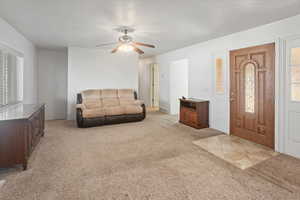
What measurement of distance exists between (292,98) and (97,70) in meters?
5.34

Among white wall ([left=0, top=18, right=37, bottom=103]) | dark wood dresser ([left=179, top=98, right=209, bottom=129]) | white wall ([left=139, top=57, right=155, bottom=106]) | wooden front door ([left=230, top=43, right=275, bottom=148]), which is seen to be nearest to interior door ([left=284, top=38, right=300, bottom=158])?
wooden front door ([left=230, top=43, right=275, bottom=148])

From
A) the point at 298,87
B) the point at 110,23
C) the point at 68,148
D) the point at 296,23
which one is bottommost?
the point at 68,148

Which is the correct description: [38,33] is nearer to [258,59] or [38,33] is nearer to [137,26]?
[137,26]

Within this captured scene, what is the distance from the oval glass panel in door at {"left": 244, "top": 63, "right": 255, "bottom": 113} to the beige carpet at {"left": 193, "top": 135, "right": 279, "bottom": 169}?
745 millimetres

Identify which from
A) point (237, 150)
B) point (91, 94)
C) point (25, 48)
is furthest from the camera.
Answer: point (91, 94)

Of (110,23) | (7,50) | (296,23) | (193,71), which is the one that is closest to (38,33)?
(7,50)

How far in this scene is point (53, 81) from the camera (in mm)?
5863

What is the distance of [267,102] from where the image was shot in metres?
3.24

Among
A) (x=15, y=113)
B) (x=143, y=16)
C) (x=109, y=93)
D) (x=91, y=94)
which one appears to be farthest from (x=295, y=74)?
(x=91, y=94)

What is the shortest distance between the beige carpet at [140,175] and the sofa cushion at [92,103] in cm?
178

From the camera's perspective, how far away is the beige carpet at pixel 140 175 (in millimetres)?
1871

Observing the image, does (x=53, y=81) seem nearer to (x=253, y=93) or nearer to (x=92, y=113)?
(x=92, y=113)

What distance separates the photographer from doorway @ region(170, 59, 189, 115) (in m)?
6.47

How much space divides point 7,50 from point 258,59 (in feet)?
16.4
